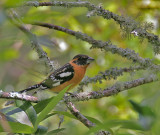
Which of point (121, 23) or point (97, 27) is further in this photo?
point (97, 27)

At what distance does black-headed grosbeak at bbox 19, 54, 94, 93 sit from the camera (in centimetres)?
288

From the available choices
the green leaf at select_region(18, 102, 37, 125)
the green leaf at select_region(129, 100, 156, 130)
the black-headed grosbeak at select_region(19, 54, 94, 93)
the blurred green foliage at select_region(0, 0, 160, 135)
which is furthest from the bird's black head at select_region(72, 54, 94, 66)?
the green leaf at select_region(129, 100, 156, 130)

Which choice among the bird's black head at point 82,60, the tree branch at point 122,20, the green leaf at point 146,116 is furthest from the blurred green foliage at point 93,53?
the green leaf at point 146,116

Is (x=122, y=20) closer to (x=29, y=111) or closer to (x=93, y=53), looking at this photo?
(x=29, y=111)

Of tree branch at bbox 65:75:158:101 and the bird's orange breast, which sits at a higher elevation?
the bird's orange breast

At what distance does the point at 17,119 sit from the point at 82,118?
41cm

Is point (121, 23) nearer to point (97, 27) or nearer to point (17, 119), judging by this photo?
point (17, 119)

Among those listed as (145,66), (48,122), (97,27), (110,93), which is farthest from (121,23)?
(97,27)

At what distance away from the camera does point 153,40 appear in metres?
2.16

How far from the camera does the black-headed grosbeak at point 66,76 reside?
2879 millimetres

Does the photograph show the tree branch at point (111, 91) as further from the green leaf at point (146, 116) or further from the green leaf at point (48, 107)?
the green leaf at point (146, 116)

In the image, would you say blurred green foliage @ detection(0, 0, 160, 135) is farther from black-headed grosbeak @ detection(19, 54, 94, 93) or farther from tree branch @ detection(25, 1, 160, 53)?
black-headed grosbeak @ detection(19, 54, 94, 93)

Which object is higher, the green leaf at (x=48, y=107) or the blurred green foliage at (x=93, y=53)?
the blurred green foliage at (x=93, y=53)

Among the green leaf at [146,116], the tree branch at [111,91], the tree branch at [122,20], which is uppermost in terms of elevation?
the tree branch at [122,20]
